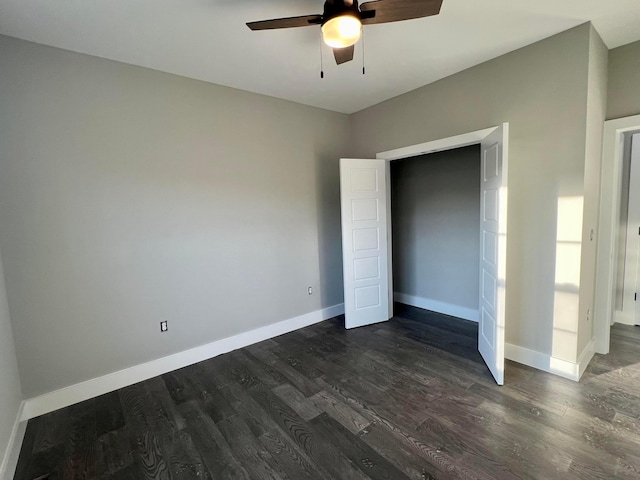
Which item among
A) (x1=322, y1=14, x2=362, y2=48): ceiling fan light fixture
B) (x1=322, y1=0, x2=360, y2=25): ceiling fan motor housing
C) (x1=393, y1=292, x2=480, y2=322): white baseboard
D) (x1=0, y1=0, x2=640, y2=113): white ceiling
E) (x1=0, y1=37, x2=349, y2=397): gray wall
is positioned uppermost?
(x1=0, y1=0, x2=640, y2=113): white ceiling

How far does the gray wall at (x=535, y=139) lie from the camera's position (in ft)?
7.90

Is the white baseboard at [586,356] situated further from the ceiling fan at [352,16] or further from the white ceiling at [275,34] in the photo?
the ceiling fan at [352,16]

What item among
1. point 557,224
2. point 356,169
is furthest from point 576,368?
point 356,169

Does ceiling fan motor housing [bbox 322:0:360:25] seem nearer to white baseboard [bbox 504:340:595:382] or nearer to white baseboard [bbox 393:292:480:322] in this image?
white baseboard [bbox 504:340:595:382]

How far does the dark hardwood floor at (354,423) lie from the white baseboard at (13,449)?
48 millimetres

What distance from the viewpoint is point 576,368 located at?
8.27ft

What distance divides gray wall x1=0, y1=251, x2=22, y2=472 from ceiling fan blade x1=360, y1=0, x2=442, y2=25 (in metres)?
3.11

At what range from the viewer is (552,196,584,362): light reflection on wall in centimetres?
245

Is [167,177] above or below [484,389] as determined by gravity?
above

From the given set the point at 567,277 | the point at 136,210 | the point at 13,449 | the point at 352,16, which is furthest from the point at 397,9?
the point at 13,449

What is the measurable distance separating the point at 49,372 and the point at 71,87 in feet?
7.70

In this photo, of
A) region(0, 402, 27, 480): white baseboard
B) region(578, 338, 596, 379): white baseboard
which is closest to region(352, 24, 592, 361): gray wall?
region(578, 338, 596, 379): white baseboard

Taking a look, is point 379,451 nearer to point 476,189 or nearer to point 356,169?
point 356,169

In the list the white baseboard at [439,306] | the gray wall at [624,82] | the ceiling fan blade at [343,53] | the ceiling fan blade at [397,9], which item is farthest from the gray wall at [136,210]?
the gray wall at [624,82]
